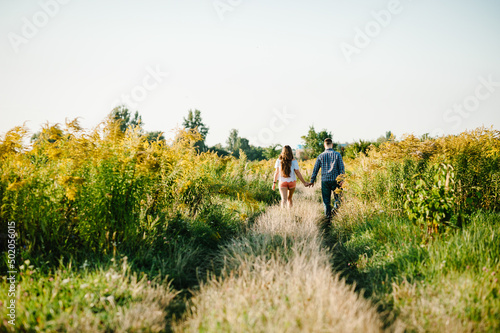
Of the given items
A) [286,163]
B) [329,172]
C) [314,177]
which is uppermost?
[286,163]

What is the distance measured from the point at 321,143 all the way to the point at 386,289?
20236 millimetres

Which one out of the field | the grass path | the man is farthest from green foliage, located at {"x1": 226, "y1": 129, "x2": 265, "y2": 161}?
the grass path

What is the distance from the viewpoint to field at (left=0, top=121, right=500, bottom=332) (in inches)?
89.0

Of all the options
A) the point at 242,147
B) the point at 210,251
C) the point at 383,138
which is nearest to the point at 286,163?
the point at 210,251

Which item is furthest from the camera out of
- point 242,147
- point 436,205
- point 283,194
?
point 242,147

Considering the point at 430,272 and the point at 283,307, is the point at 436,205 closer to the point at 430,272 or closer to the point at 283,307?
the point at 430,272

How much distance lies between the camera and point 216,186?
5.49 metres

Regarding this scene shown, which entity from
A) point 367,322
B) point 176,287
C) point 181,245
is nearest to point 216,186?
point 181,245

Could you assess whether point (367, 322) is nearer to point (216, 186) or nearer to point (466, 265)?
point (466, 265)

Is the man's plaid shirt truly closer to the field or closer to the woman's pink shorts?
the woman's pink shorts

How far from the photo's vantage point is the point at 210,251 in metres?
4.19

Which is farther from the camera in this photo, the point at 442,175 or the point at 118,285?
the point at 442,175

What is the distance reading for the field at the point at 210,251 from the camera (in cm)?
226

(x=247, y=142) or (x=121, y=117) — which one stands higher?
(x=247, y=142)
